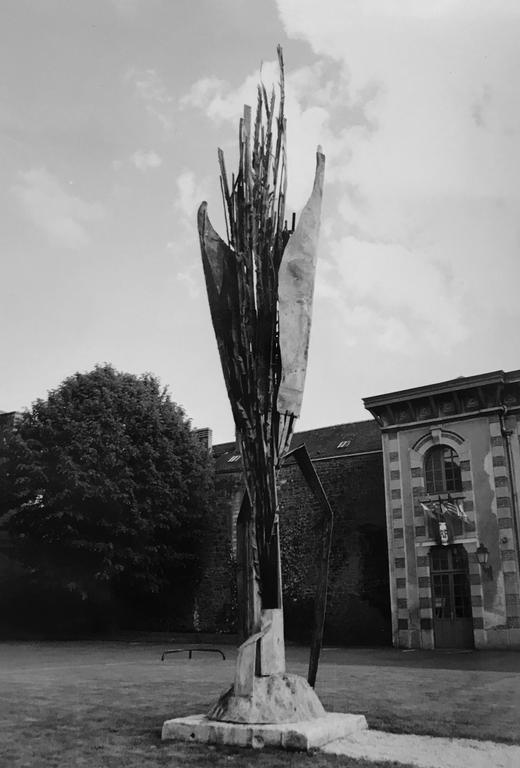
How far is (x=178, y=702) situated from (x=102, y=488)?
16.1 meters

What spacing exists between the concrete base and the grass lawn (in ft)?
0.45

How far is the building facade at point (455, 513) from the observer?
20219mm

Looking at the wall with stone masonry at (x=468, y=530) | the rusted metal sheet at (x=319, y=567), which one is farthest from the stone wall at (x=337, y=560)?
the rusted metal sheet at (x=319, y=567)

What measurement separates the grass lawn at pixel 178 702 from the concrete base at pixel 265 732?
136 millimetres

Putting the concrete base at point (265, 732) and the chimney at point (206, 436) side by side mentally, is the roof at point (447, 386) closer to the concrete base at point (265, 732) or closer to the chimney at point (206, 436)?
the chimney at point (206, 436)

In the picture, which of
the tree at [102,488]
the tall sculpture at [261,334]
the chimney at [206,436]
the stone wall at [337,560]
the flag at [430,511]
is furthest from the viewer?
the chimney at [206,436]

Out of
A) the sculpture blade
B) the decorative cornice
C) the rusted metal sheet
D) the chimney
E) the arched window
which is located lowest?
the rusted metal sheet

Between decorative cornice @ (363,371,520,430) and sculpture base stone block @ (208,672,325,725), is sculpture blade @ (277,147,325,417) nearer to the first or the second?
sculpture base stone block @ (208,672,325,725)

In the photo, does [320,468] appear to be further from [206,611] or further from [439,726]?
[439,726]

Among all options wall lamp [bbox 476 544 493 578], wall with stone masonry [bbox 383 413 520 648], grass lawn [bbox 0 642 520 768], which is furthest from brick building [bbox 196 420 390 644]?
grass lawn [bbox 0 642 520 768]

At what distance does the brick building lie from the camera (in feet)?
79.6

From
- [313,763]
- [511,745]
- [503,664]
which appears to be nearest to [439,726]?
[511,745]

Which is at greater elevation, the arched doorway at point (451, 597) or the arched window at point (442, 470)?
the arched window at point (442, 470)

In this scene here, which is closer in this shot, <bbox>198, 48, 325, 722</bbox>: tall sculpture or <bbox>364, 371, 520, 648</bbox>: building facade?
<bbox>198, 48, 325, 722</bbox>: tall sculpture
